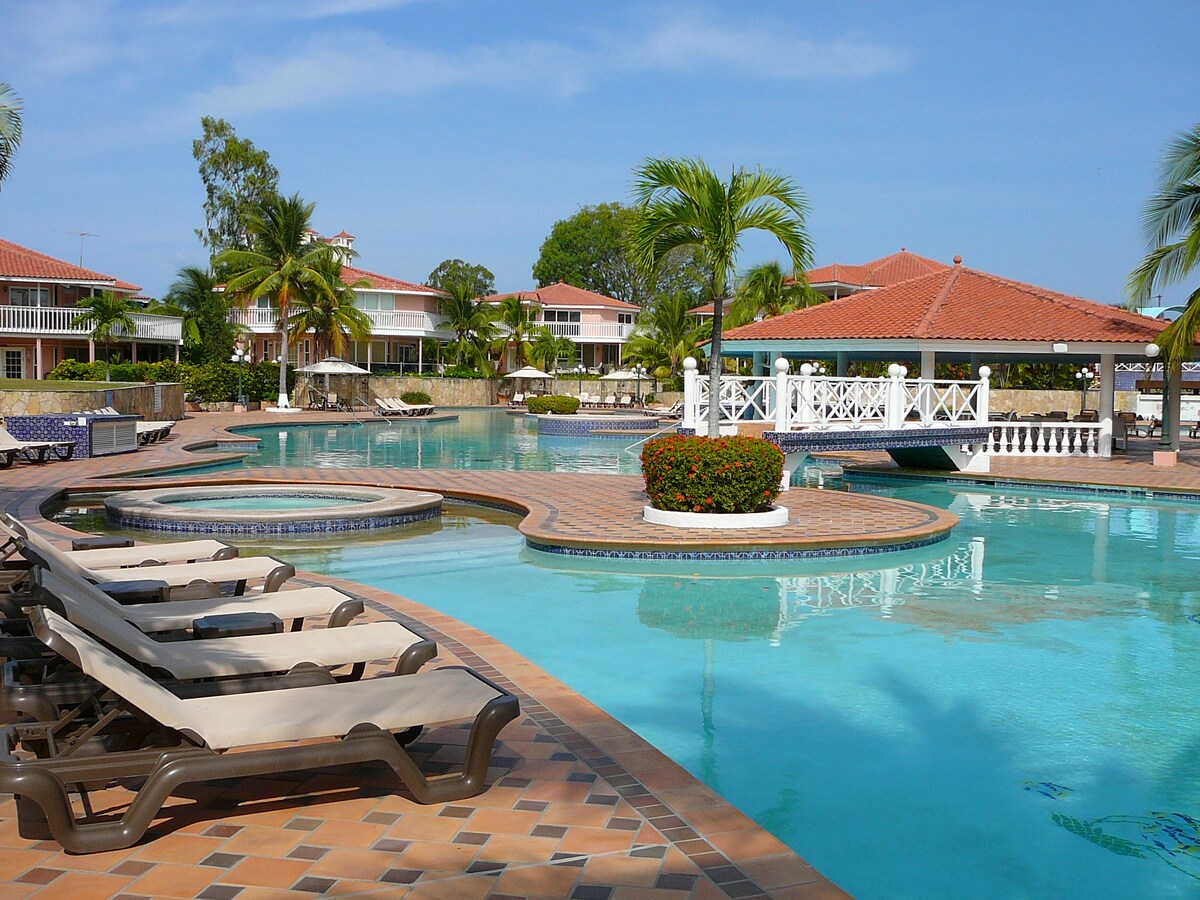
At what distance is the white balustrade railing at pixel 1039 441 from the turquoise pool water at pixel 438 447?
307 inches

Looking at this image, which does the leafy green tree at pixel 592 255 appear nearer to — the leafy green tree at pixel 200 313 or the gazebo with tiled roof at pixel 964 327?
the leafy green tree at pixel 200 313

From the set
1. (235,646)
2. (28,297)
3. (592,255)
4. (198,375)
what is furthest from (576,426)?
(592,255)

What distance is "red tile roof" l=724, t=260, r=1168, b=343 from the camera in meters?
23.2

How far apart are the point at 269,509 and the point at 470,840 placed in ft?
35.7

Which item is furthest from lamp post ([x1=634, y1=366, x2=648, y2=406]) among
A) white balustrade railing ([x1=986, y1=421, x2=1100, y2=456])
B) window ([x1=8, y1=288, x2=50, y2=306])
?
white balustrade railing ([x1=986, y1=421, x2=1100, y2=456])

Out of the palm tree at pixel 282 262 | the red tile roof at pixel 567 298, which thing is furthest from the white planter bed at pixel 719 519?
the red tile roof at pixel 567 298

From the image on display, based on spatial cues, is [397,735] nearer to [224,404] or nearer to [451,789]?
[451,789]

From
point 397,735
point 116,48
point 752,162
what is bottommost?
point 397,735

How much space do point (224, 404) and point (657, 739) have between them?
124 ft

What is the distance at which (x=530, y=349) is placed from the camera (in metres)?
56.4

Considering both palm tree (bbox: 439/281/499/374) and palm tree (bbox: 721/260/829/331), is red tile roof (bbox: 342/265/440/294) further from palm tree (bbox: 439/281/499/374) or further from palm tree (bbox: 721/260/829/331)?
palm tree (bbox: 721/260/829/331)

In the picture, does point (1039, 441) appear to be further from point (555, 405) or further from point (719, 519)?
point (555, 405)

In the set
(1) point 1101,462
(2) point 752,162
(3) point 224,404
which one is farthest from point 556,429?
(2) point 752,162

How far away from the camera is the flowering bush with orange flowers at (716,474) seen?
12.3 metres
